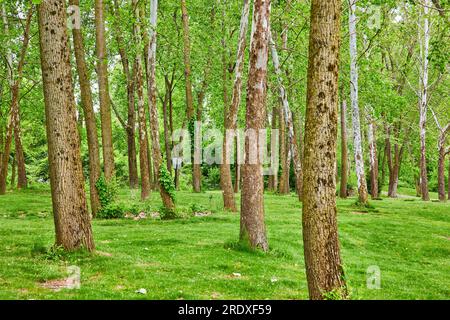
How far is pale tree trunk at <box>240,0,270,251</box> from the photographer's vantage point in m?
14.4

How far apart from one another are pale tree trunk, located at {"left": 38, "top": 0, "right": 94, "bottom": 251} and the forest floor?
914mm

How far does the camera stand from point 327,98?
7934 mm

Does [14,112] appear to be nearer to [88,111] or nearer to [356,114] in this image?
[88,111]

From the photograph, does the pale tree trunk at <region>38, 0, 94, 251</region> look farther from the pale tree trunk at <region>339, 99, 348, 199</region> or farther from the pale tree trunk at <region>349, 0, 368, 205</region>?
the pale tree trunk at <region>339, 99, 348, 199</region>

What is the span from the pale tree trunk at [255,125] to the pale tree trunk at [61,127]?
17.2 feet

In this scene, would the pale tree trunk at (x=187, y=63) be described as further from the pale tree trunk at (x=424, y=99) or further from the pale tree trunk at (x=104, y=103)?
the pale tree trunk at (x=424, y=99)

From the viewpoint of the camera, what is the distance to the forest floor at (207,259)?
10.0 meters

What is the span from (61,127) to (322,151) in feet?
22.8

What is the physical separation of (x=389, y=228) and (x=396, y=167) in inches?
1027

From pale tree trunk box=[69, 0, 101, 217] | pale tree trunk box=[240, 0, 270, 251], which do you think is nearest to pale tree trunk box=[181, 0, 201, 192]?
pale tree trunk box=[69, 0, 101, 217]

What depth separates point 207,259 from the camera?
1354 cm

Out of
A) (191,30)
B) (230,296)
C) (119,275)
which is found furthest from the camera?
(191,30)

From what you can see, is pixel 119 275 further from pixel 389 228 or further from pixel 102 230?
pixel 389 228
